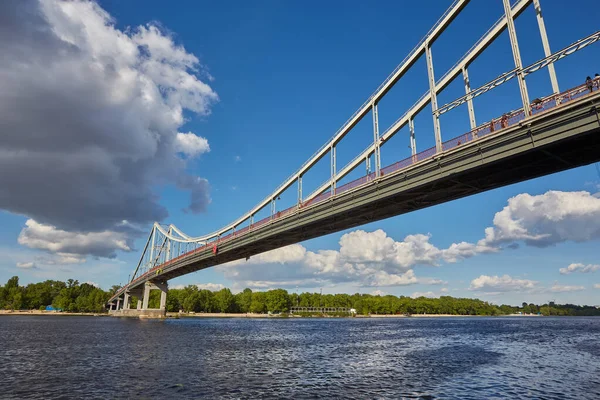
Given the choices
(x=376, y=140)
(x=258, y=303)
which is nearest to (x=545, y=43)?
(x=376, y=140)

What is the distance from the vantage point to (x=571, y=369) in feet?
76.3

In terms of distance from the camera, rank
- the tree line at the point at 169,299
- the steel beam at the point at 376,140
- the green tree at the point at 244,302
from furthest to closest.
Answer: the green tree at the point at 244,302 < the tree line at the point at 169,299 < the steel beam at the point at 376,140

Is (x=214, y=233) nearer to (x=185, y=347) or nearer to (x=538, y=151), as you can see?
(x=185, y=347)

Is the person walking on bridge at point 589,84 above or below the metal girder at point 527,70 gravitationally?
below

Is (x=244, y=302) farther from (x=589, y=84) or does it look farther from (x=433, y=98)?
(x=589, y=84)

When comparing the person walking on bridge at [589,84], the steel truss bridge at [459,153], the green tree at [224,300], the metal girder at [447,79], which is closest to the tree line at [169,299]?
the green tree at [224,300]

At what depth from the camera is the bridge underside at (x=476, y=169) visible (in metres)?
19.6

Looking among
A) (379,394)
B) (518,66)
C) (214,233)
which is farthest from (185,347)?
(214,233)

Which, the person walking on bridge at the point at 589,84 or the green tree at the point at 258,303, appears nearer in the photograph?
the person walking on bridge at the point at 589,84

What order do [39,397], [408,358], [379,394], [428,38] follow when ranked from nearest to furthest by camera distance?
[39,397], [379,394], [408,358], [428,38]

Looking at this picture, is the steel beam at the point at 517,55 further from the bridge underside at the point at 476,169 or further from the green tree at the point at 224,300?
the green tree at the point at 224,300

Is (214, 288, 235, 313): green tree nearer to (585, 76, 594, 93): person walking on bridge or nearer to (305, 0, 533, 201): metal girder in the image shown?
(305, 0, 533, 201): metal girder

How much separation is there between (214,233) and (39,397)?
57.0 metres

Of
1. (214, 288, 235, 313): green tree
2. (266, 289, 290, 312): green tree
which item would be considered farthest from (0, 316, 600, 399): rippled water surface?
(266, 289, 290, 312): green tree
